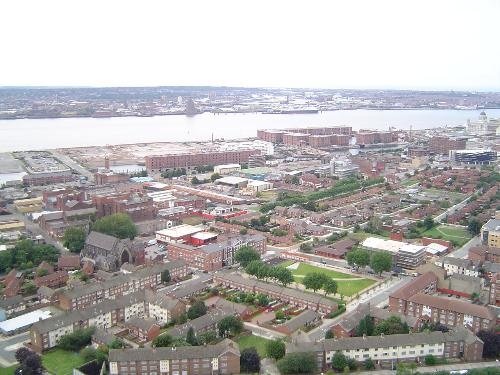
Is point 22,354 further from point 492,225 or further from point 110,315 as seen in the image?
point 492,225

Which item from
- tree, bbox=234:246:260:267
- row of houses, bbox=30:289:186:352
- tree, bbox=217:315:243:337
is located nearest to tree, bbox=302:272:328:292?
tree, bbox=234:246:260:267

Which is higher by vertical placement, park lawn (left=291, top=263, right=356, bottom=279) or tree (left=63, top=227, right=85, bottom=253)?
tree (left=63, top=227, right=85, bottom=253)

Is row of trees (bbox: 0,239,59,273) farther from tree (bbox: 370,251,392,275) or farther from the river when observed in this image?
the river

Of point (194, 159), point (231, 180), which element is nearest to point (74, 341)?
point (231, 180)

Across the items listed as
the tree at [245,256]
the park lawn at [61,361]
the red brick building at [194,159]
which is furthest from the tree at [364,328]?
the red brick building at [194,159]

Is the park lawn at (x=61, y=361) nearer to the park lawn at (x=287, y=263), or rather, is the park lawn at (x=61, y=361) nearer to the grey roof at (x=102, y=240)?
the grey roof at (x=102, y=240)
